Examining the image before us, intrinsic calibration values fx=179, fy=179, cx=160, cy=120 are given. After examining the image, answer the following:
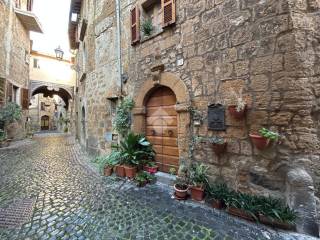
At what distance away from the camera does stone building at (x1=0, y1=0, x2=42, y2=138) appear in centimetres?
882

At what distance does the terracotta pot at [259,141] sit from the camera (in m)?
2.49

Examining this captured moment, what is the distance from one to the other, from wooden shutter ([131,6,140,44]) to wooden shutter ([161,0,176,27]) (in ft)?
2.98

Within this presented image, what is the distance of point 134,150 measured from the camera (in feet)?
14.2

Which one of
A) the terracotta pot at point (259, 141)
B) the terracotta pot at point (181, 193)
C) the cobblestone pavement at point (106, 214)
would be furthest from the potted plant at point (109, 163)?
the terracotta pot at point (259, 141)

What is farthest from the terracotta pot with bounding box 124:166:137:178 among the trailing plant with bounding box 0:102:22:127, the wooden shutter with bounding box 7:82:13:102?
the wooden shutter with bounding box 7:82:13:102

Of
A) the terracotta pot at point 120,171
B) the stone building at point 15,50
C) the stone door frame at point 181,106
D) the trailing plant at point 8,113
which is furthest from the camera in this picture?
the stone building at point 15,50

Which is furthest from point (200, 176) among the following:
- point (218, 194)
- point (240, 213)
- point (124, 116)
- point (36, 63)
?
point (36, 63)

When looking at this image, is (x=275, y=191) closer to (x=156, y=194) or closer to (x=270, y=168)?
(x=270, y=168)

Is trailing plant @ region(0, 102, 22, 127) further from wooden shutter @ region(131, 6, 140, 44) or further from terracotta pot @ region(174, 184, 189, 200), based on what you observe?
terracotta pot @ region(174, 184, 189, 200)

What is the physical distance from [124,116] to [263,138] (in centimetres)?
346

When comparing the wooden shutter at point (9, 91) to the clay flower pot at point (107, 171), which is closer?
the clay flower pot at point (107, 171)

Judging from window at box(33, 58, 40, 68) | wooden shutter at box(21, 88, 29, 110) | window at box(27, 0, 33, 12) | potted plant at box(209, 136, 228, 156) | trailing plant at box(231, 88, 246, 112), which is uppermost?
window at box(27, 0, 33, 12)

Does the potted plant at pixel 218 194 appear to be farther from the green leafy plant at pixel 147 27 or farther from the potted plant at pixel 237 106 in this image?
the green leafy plant at pixel 147 27

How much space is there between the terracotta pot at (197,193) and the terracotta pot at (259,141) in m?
1.20
